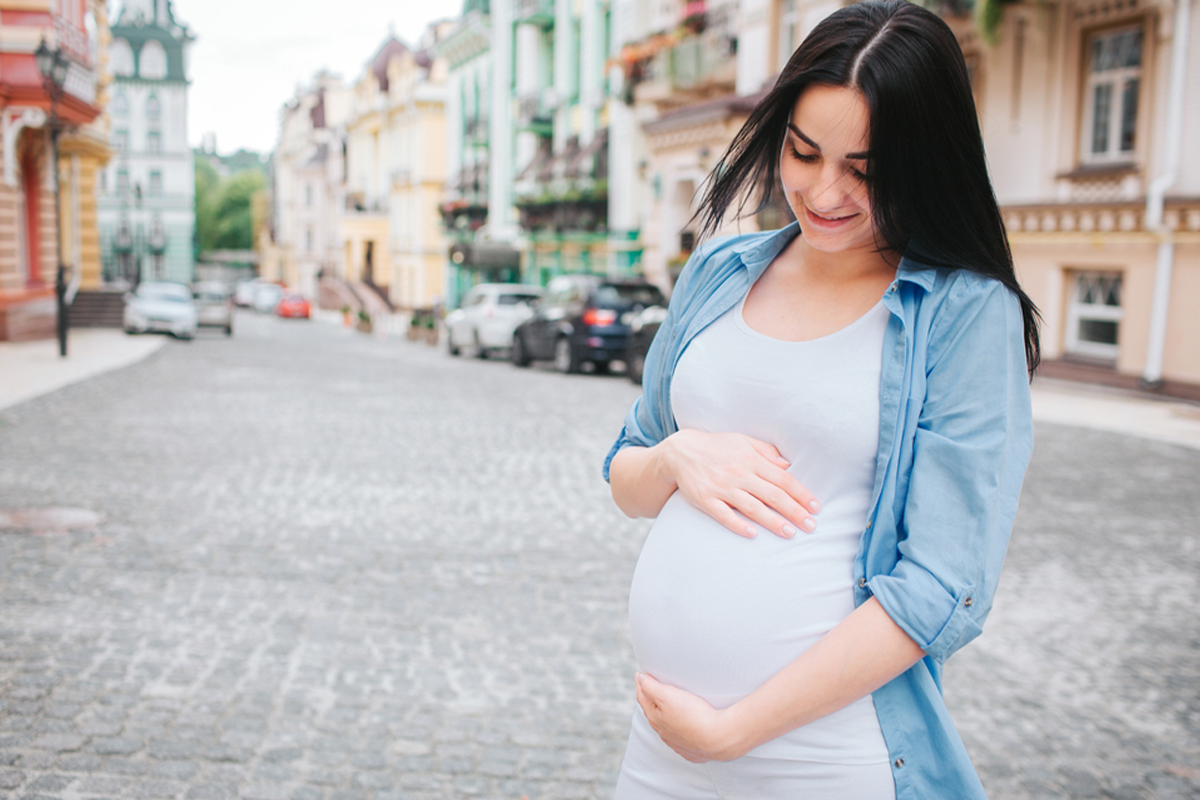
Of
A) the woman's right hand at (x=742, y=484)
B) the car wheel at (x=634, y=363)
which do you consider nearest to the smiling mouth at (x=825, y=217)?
the woman's right hand at (x=742, y=484)

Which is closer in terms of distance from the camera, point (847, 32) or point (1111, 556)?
point (847, 32)

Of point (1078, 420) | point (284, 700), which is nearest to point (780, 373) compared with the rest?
point (284, 700)

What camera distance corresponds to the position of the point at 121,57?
234ft

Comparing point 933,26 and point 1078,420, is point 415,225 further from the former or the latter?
point 933,26

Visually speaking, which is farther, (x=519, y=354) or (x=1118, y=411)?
(x=519, y=354)

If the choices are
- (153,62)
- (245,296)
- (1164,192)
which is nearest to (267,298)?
(245,296)

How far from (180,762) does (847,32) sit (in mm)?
3323

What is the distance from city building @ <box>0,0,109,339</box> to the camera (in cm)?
2062

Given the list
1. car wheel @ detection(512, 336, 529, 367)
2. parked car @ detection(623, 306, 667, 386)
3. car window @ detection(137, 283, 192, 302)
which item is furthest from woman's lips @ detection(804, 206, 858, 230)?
car window @ detection(137, 283, 192, 302)

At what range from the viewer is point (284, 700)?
4320 millimetres

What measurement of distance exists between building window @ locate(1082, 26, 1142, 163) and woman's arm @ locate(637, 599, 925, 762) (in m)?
16.8

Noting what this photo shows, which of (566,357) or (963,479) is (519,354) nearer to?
(566,357)

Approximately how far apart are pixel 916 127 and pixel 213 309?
33.0 metres

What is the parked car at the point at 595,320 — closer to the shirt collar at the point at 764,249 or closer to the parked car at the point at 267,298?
the shirt collar at the point at 764,249
